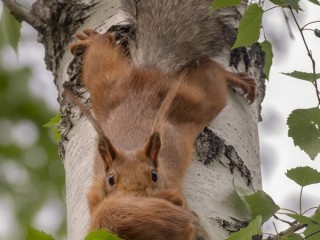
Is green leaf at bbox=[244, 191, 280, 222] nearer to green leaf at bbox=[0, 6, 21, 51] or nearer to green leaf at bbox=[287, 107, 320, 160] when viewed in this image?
green leaf at bbox=[287, 107, 320, 160]

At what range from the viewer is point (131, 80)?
2.76 metres

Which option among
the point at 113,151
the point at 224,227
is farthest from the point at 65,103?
the point at 224,227

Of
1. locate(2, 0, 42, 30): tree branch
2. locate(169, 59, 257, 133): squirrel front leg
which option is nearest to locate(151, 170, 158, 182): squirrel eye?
locate(169, 59, 257, 133): squirrel front leg

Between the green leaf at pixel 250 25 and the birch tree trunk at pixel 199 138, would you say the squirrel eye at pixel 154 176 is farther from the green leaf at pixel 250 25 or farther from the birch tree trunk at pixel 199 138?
the green leaf at pixel 250 25

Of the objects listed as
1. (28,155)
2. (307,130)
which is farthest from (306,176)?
(28,155)

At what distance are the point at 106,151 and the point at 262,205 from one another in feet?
1.96

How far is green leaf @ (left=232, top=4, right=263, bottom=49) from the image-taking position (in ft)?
6.23

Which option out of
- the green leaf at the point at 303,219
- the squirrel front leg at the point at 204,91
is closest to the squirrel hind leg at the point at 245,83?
the squirrel front leg at the point at 204,91

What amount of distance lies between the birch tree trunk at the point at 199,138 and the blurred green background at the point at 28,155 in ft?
2.70

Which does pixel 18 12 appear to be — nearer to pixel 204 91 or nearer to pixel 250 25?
pixel 204 91

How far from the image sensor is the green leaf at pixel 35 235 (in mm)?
1566

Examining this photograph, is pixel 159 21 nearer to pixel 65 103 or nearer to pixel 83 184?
pixel 65 103

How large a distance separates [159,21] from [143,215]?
4.08 ft

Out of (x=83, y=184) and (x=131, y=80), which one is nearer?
(x=83, y=184)
